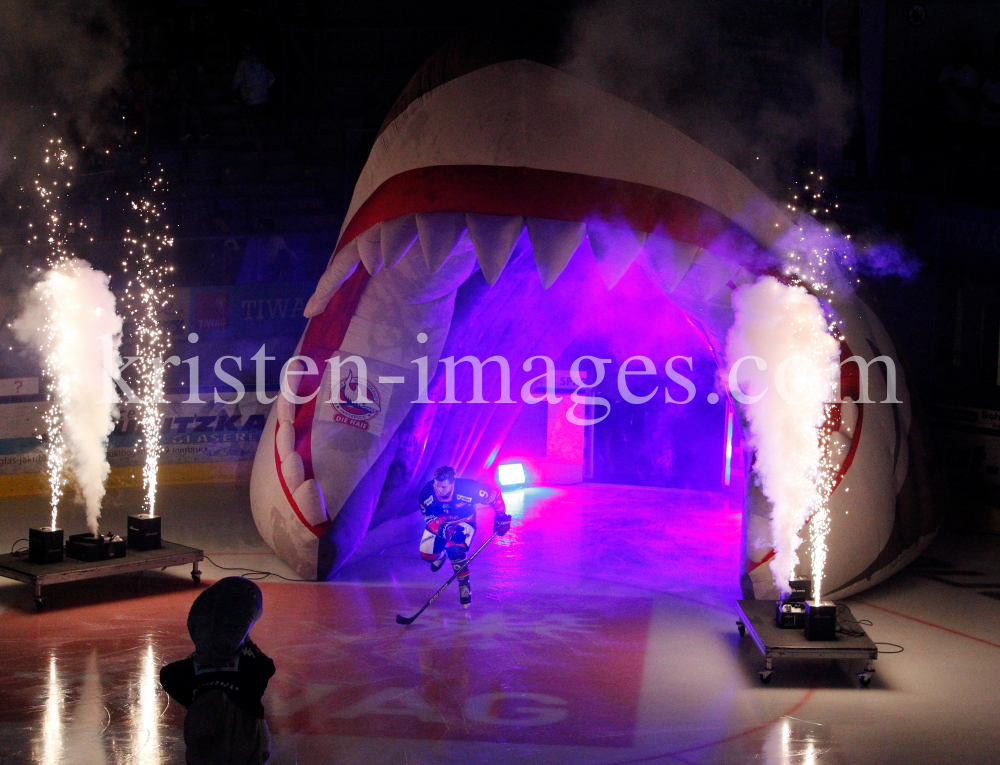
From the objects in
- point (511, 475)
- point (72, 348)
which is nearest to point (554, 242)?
point (72, 348)

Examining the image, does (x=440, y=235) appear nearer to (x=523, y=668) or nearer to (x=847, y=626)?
(x=523, y=668)

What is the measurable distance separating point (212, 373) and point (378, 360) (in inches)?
193

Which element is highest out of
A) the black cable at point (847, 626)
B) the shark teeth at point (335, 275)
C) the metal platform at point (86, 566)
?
the shark teeth at point (335, 275)

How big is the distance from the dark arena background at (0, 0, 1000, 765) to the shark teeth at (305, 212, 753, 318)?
0.02 m

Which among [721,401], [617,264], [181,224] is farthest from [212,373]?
[617,264]

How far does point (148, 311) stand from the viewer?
11320mm

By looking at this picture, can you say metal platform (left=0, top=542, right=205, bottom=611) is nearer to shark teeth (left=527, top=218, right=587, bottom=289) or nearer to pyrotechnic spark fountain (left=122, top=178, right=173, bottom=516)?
shark teeth (left=527, top=218, right=587, bottom=289)

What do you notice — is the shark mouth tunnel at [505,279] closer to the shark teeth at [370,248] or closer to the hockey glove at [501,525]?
the shark teeth at [370,248]

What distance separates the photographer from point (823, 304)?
652 cm

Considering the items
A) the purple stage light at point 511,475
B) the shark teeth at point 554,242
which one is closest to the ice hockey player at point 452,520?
the shark teeth at point 554,242

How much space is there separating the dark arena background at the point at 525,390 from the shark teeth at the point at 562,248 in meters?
0.02

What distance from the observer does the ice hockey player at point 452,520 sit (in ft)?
22.0

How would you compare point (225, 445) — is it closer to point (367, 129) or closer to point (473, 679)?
point (367, 129)

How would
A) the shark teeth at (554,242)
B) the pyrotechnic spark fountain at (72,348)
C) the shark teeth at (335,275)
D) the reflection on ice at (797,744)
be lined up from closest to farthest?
the reflection on ice at (797,744) < the shark teeth at (554,242) < the shark teeth at (335,275) < the pyrotechnic spark fountain at (72,348)
